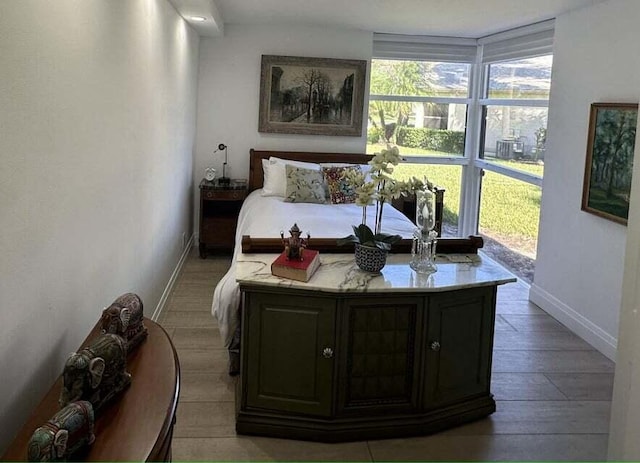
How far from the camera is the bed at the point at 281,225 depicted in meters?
3.33

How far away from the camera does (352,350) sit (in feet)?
9.29

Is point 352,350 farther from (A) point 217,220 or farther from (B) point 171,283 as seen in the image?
(A) point 217,220

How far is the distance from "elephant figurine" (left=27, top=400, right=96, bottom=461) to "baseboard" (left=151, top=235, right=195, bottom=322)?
2.72 metres

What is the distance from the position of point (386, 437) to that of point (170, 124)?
2.81 metres

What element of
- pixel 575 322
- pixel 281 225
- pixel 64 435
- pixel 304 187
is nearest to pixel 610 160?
pixel 575 322

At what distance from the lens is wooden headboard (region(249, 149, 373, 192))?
628cm

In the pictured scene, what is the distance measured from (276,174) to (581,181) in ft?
8.83

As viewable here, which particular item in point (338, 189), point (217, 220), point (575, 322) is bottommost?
point (575, 322)

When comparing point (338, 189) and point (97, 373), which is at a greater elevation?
point (338, 189)

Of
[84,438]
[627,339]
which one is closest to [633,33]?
[627,339]

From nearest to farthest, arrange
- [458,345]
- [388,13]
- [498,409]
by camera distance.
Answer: [458,345] < [498,409] < [388,13]

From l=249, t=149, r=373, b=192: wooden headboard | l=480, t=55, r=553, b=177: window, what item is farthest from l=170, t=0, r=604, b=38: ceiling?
l=249, t=149, r=373, b=192: wooden headboard

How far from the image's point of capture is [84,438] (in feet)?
4.70

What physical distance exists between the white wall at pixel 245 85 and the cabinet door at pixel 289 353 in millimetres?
3796
